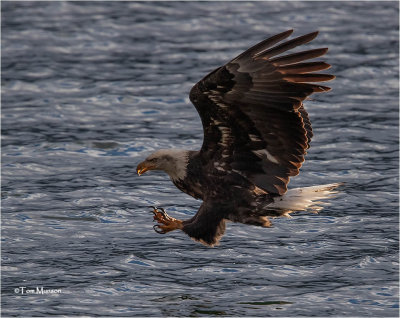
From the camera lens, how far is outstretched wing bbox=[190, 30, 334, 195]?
7.52 metres

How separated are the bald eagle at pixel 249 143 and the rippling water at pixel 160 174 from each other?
2.28 feet

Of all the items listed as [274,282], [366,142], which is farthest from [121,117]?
[274,282]

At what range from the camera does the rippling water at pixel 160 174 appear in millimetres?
8453

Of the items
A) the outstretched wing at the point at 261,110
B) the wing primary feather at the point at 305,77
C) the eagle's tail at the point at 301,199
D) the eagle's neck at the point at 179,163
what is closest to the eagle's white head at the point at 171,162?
the eagle's neck at the point at 179,163

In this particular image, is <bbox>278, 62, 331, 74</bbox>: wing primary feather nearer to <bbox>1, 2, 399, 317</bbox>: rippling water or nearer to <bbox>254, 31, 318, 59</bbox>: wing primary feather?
<bbox>254, 31, 318, 59</bbox>: wing primary feather

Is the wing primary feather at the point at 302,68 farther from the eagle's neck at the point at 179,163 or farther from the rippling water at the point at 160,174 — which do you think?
the rippling water at the point at 160,174

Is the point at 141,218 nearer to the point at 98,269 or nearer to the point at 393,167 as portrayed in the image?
the point at 98,269

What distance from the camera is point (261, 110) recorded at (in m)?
7.79

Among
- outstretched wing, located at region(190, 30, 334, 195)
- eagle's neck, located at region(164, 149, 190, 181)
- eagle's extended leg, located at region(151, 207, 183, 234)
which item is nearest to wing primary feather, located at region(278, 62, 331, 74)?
outstretched wing, located at region(190, 30, 334, 195)

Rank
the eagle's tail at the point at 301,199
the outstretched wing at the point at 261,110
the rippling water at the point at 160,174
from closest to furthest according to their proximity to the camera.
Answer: the outstretched wing at the point at 261,110 < the eagle's tail at the point at 301,199 < the rippling water at the point at 160,174

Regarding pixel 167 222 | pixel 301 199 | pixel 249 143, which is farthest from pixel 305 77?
pixel 167 222

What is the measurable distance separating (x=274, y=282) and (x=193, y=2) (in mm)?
9707

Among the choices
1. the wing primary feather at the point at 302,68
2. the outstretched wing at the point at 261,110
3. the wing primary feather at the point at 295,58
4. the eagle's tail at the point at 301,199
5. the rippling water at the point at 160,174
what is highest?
the wing primary feather at the point at 295,58

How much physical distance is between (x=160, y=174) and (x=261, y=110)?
3.95 meters
